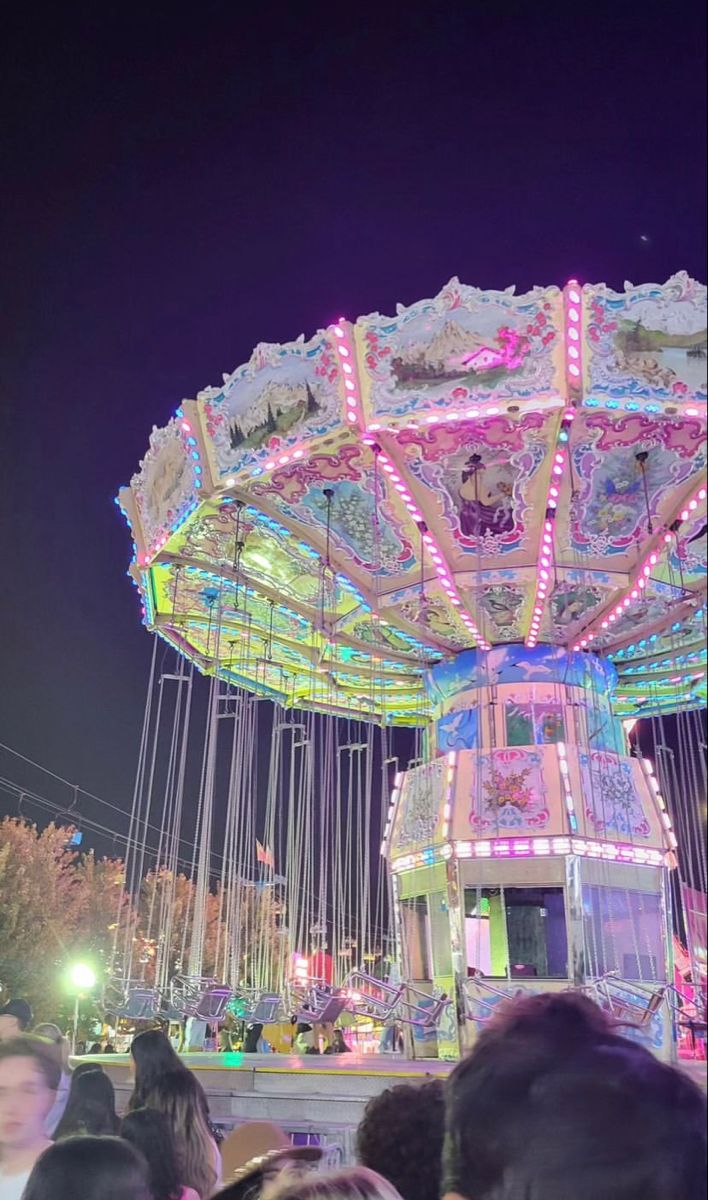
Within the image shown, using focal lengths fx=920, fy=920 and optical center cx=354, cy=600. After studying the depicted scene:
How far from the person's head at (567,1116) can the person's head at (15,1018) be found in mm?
3903

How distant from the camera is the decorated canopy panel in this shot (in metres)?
7.56

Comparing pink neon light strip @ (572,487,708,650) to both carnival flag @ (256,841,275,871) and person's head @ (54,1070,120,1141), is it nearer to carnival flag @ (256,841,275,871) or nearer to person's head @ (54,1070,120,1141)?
carnival flag @ (256,841,275,871)

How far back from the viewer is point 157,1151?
9.29 ft

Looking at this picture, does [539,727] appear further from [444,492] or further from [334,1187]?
[334,1187]

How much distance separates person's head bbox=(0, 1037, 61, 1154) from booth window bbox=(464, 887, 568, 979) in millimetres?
10071

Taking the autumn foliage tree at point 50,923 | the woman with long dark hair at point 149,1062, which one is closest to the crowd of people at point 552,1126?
the woman with long dark hair at point 149,1062

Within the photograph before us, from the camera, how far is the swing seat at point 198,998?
910 cm

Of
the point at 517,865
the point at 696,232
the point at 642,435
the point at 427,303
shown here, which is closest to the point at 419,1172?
the point at 696,232

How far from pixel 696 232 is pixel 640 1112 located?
1.17 metres

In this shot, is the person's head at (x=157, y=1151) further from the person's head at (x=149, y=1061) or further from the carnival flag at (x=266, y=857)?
the carnival flag at (x=266, y=857)

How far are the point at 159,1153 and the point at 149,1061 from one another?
44 cm

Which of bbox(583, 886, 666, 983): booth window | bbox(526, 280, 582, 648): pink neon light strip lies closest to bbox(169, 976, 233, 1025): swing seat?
bbox(583, 886, 666, 983): booth window

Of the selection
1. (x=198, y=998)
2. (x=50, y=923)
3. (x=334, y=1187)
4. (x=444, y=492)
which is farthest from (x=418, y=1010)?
(x=50, y=923)

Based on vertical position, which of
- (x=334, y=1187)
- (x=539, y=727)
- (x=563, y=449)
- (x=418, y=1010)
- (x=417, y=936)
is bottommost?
(x=418, y=1010)
